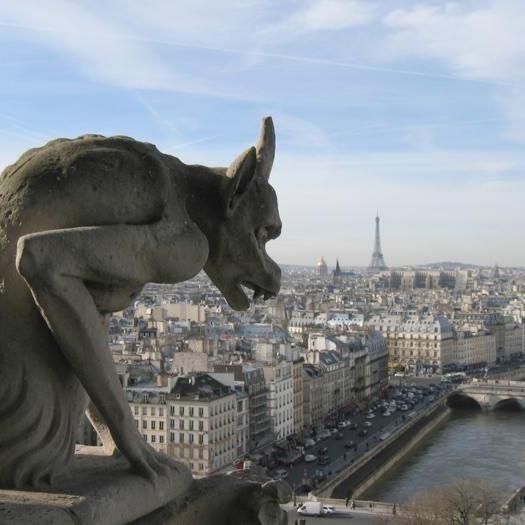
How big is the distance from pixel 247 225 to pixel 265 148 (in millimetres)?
226

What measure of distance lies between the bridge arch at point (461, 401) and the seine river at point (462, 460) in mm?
3385

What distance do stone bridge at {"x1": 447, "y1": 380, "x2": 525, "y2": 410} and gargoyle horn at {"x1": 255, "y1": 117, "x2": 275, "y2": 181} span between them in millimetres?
41078

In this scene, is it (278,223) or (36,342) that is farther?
(278,223)

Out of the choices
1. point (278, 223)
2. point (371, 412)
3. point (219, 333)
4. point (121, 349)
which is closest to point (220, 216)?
point (278, 223)

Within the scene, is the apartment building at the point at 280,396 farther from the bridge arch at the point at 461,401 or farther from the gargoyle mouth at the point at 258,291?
the gargoyle mouth at the point at 258,291

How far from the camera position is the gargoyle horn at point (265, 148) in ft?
8.81

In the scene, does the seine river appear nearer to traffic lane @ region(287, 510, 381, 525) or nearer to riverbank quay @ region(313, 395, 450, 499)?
riverbank quay @ region(313, 395, 450, 499)

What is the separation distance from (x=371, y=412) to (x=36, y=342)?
118ft

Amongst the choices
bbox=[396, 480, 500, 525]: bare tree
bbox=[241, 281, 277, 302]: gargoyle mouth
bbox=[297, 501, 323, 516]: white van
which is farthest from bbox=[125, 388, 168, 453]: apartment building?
bbox=[241, 281, 277, 302]: gargoyle mouth

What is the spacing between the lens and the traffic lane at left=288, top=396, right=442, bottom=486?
2531cm

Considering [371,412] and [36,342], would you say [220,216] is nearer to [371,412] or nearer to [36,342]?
[36,342]

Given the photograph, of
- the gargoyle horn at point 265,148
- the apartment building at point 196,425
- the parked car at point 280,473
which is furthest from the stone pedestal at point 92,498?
the parked car at point 280,473

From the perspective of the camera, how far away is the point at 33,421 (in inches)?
91.0

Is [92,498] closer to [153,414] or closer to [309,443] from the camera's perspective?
[153,414]
